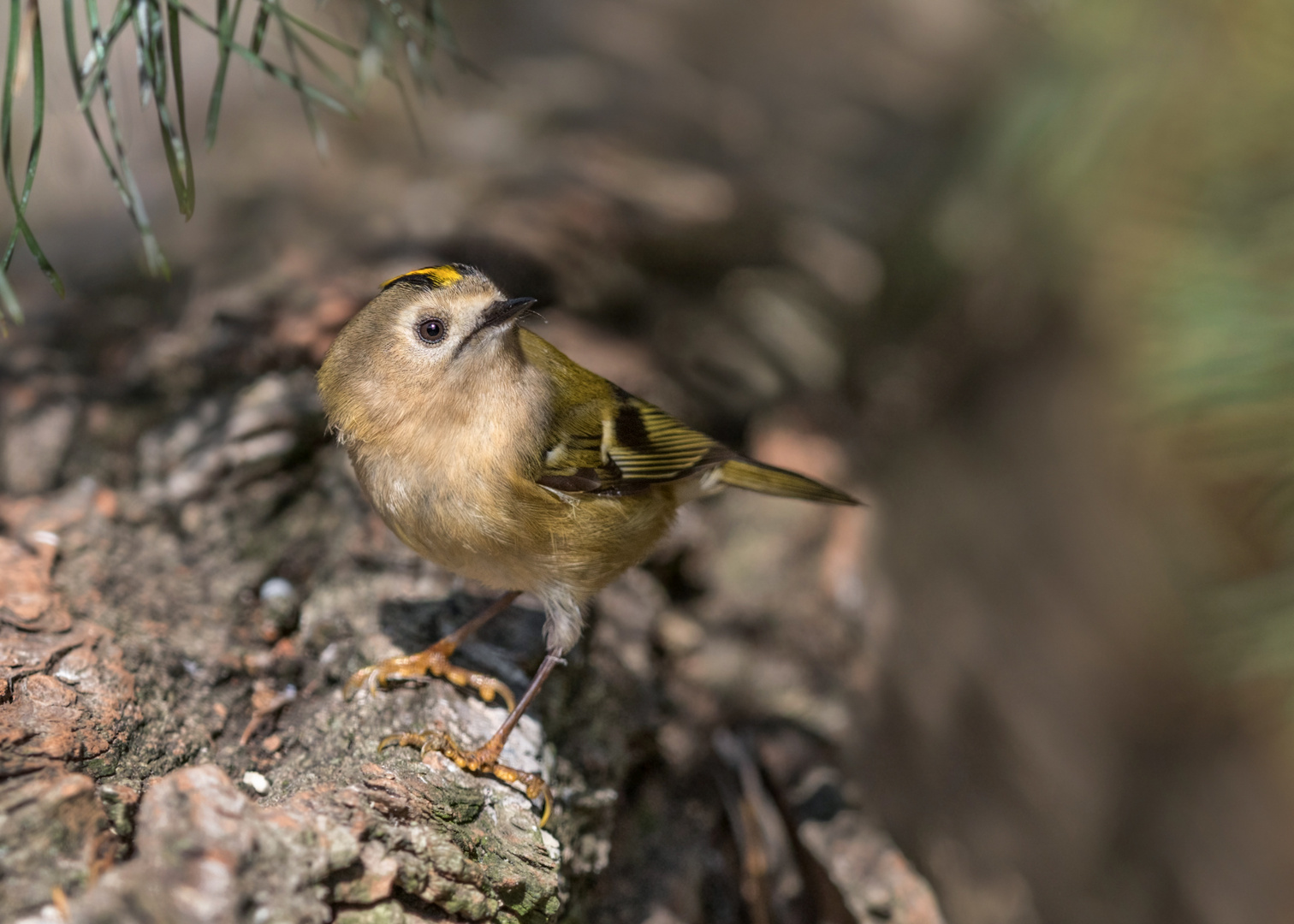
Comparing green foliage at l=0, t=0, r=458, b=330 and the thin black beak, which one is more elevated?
green foliage at l=0, t=0, r=458, b=330

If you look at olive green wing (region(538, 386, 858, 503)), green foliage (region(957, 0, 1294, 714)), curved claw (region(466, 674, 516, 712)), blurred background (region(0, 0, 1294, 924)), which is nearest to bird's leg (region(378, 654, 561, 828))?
curved claw (region(466, 674, 516, 712))

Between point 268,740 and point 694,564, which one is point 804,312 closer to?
point 694,564

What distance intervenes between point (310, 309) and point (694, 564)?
4.70 feet

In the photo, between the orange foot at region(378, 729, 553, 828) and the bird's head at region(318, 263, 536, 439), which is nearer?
the orange foot at region(378, 729, 553, 828)

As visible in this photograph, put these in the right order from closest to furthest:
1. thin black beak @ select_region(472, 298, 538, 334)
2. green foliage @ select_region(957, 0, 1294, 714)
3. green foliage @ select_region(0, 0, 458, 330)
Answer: green foliage @ select_region(0, 0, 458, 330) < thin black beak @ select_region(472, 298, 538, 334) < green foliage @ select_region(957, 0, 1294, 714)

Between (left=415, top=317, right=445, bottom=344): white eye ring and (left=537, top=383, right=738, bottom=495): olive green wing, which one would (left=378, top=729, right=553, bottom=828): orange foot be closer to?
(left=537, top=383, right=738, bottom=495): olive green wing

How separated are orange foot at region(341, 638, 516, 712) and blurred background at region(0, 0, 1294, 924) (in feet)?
0.80

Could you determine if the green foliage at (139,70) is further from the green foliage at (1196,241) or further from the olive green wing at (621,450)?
the green foliage at (1196,241)

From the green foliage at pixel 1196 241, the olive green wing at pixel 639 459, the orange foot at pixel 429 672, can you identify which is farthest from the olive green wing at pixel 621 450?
the green foliage at pixel 1196 241

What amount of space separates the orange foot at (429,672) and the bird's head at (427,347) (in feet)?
1.72

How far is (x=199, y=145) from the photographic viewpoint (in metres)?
3.79

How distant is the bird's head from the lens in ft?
6.51

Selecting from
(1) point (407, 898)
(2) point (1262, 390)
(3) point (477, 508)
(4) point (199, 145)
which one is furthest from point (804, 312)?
(1) point (407, 898)

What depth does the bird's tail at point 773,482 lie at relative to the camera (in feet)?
8.21
